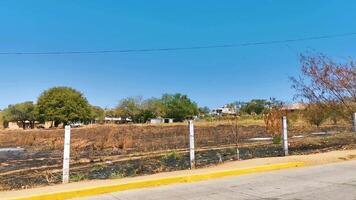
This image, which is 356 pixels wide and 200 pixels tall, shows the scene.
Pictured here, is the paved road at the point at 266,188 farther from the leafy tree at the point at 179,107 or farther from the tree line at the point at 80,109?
the leafy tree at the point at 179,107

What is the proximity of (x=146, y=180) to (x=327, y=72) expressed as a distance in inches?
601

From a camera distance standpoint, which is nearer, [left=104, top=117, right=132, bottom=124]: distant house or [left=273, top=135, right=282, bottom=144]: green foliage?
[left=273, top=135, right=282, bottom=144]: green foliage

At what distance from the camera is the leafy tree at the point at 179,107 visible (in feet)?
479

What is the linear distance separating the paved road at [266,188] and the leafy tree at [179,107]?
133613 mm

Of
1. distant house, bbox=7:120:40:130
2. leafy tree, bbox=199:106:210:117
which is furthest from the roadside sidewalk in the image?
leafy tree, bbox=199:106:210:117

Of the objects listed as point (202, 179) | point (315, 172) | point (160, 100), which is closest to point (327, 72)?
point (315, 172)

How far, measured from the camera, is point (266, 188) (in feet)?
32.3

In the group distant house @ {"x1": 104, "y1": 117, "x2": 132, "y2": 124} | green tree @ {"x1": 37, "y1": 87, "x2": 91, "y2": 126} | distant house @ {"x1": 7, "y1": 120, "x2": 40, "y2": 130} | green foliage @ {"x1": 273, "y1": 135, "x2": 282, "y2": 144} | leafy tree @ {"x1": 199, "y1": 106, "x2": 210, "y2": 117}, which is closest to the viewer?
green foliage @ {"x1": 273, "y1": 135, "x2": 282, "y2": 144}

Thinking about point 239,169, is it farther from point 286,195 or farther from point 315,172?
point 286,195

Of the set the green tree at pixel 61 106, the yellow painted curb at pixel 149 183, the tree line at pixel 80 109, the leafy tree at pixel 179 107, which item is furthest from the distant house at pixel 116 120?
the yellow painted curb at pixel 149 183

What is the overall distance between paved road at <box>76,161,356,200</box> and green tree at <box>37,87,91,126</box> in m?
92.3

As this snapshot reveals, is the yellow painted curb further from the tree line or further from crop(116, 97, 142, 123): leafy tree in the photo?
crop(116, 97, 142, 123): leafy tree

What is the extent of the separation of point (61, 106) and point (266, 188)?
95.6 meters

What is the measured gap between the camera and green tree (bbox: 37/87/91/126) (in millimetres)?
99750
